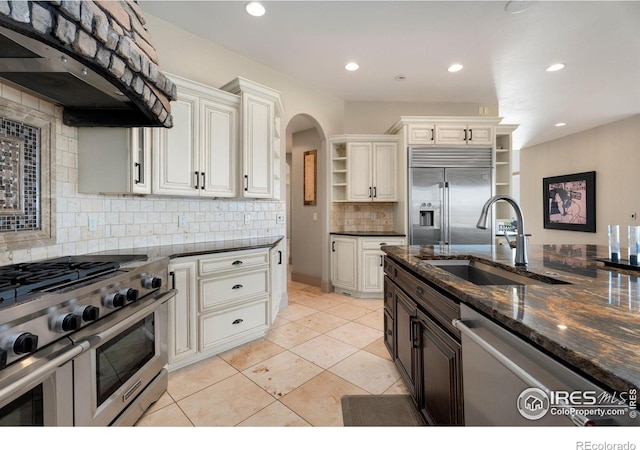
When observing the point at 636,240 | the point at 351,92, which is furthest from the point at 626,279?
the point at 351,92

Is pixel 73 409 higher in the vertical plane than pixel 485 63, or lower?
lower

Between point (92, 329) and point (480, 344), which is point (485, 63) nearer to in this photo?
point (480, 344)

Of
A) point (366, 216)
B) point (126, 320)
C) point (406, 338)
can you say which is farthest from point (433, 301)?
point (366, 216)

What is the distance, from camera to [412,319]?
1547mm

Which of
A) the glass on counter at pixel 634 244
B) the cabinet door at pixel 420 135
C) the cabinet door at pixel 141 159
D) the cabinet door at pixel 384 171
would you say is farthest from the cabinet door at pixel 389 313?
the cabinet door at pixel 420 135

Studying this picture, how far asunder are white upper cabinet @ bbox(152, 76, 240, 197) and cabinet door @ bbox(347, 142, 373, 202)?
75.7 inches

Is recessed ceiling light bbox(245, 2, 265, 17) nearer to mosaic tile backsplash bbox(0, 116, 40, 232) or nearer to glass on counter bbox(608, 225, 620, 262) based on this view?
mosaic tile backsplash bbox(0, 116, 40, 232)

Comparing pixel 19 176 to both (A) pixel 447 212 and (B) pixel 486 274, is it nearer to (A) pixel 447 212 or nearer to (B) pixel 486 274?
(B) pixel 486 274

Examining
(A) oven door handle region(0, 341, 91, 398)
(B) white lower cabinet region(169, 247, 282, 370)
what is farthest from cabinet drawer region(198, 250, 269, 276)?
(A) oven door handle region(0, 341, 91, 398)

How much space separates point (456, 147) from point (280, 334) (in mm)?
3342

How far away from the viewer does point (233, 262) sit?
226cm

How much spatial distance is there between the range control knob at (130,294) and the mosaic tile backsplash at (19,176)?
0.77m

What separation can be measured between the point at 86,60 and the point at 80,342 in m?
1.11

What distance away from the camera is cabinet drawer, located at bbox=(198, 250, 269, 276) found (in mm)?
2100
